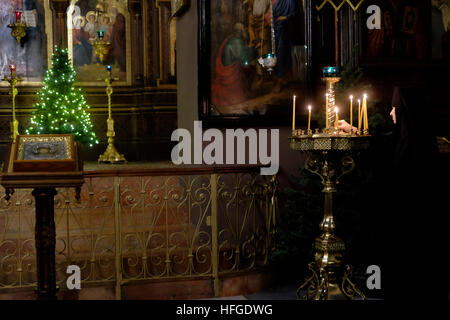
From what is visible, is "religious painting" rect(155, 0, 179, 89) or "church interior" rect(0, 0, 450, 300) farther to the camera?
"religious painting" rect(155, 0, 179, 89)

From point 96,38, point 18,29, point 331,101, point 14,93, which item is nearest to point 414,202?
point 331,101

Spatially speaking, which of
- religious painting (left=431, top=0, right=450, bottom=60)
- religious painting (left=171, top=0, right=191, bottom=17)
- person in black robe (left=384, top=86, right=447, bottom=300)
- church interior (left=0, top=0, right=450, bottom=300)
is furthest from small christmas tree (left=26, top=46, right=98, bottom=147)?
person in black robe (left=384, top=86, right=447, bottom=300)

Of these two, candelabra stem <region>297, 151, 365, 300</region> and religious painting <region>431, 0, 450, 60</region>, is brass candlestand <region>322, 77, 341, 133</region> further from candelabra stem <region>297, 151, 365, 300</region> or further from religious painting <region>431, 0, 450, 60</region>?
religious painting <region>431, 0, 450, 60</region>

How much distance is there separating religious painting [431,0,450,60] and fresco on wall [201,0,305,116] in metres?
2.18

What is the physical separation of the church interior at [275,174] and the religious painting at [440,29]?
0.07 feet

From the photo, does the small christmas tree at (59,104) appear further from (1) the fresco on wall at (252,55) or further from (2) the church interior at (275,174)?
(1) the fresco on wall at (252,55)

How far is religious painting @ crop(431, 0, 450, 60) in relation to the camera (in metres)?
8.14

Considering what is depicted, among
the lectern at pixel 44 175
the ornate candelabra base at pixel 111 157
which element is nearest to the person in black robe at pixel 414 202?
the lectern at pixel 44 175

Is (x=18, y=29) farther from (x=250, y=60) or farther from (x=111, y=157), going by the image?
(x=250, y=60)

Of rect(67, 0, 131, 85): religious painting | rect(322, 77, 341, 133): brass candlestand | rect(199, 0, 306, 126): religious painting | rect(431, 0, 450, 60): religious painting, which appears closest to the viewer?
rect(322, 77, 341, 133): brass candlestand

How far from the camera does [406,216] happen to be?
15.6 feet

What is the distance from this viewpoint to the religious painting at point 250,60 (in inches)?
276

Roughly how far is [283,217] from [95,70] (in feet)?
34.8
